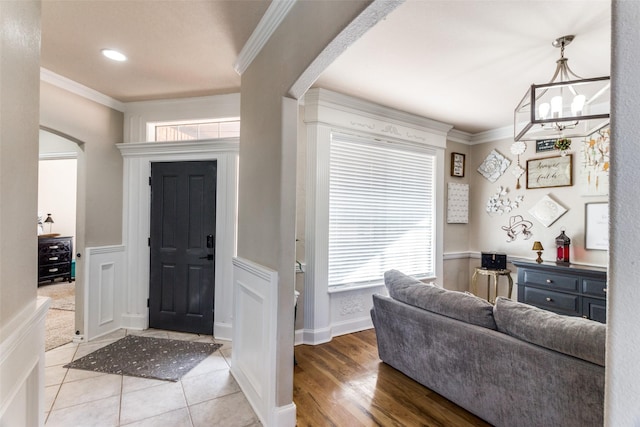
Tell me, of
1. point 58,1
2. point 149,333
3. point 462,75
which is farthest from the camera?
point 149,333

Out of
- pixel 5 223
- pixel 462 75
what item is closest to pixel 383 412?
pixel 5 223

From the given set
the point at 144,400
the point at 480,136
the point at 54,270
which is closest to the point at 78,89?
Answer: the point at 144,400

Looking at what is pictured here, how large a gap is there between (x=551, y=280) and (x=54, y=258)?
7.64 m

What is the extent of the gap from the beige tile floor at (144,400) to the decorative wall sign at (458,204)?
12.0 ft

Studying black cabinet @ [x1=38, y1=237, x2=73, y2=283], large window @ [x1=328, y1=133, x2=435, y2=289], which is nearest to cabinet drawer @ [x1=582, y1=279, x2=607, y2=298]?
large window @ [x1=328, y1=133, x2=435, y2=289]

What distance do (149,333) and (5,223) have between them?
112 inches

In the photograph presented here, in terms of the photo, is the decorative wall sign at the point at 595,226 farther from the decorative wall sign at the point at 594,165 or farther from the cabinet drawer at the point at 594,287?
the cabinet drawer at the point at 594,287

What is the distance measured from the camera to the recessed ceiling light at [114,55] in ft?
7.94

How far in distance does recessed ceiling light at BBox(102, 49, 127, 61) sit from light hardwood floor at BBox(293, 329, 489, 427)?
3.01 meters

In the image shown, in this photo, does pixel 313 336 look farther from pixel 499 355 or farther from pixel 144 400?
pixel 499 355

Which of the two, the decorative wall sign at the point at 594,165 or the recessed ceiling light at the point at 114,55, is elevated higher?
the recessed ceiling light at the point at 114,55

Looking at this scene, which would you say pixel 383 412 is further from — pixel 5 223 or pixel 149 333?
pixel 149 333

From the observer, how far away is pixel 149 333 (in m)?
3.33

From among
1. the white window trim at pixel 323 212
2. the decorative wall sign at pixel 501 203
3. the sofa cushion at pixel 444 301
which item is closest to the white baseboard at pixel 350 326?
the white window trim at pixel 323 212
